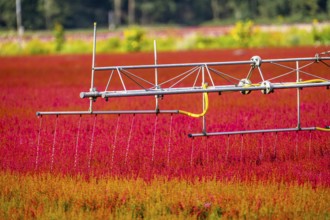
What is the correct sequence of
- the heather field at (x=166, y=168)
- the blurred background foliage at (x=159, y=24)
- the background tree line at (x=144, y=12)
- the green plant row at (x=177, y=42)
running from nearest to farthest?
1. the heather field at (x=166, y=168)
2. the green plant row at (x=177, y=42)
3. the blurred background foliage at (x=159, y=24)
4. the background tree line at (x=144, y=12)

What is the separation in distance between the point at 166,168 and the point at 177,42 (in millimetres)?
39255

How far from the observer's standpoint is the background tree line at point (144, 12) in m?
68.5

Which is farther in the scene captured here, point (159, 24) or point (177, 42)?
point (159, 24)

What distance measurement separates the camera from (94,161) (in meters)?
8.61

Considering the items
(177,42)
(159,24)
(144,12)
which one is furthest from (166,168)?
(144,12)

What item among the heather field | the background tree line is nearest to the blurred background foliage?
the background tree line

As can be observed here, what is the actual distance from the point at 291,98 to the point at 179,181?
28.3 ft

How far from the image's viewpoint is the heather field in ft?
21.5

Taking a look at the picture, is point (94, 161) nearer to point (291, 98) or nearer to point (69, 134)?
point (69, 134)

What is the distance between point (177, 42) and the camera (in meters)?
47.1

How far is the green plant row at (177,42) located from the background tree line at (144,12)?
47.8 feet

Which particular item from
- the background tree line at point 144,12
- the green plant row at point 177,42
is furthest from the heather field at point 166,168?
the background tree line at point 144,12

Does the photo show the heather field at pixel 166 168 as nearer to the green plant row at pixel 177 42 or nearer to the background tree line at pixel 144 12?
the green plant row at pixel 177 42

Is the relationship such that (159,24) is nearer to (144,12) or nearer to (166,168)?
→ (144,12)
